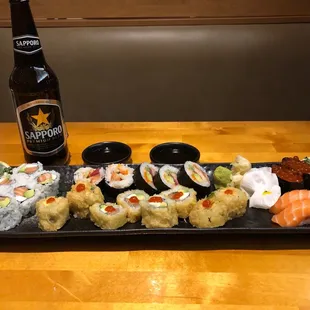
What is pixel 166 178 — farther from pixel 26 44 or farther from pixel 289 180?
pixel 26 44

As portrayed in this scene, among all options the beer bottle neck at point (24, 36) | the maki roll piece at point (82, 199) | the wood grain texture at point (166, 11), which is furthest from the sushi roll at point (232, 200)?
the wood grain texture at point (166, 11)

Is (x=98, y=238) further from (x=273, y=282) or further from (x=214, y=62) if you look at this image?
(x=214, y=62)

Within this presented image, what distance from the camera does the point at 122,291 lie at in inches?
36.7

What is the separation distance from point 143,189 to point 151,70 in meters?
1.16

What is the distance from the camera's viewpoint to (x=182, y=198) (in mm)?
1145

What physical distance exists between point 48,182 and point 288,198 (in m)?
0.70

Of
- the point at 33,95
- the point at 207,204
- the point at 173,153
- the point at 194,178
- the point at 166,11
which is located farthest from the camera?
the point at 166,11

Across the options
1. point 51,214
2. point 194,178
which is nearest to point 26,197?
point 51,214

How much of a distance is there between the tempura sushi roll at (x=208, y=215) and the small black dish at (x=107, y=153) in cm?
45

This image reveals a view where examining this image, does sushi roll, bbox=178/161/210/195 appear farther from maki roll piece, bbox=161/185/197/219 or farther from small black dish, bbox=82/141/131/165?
small black dish, bbox=82/141/131/165

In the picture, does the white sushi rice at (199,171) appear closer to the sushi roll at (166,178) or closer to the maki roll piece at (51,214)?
the sushi roll at (166,178)

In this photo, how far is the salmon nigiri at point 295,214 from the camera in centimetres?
107

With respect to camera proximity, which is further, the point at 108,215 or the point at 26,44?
the point at 26,44

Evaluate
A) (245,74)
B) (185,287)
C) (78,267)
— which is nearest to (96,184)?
(78,267)
